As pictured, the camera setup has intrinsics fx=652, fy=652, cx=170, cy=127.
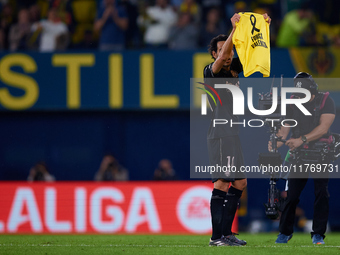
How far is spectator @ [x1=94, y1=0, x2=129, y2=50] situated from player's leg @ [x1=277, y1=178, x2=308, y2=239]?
6.59 m

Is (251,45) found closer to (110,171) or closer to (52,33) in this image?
(110,171)

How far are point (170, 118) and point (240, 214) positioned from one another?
2342mm

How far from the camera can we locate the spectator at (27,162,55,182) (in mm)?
12344

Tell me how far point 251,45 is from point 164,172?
5.85 meters

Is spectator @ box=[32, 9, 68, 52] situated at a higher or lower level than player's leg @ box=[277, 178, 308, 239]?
higher

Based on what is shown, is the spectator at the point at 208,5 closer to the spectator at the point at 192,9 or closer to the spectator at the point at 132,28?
the spectator at the point at 192,9

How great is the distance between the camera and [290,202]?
704 centimetres

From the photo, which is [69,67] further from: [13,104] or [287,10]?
[287,10]

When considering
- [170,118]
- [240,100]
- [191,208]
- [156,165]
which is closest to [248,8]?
[170,118]

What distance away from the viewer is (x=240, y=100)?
23.6ft

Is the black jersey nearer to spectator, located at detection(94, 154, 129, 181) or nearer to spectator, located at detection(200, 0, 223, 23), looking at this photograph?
spectator, located at detection(94, 154, 129, 181)

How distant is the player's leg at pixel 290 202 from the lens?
7027 millimetres

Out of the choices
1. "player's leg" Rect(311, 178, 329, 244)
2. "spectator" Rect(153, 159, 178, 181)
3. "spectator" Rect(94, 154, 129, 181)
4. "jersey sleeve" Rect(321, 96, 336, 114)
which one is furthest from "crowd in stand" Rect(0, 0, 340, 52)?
"player's leg" Rect(311, 178, 329, 244)

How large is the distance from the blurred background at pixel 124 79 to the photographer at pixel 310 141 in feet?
16.7
